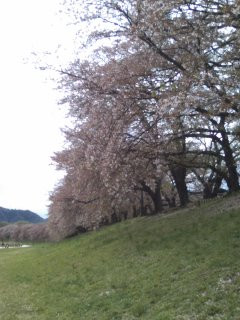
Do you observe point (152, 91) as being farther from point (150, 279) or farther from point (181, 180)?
point (181, 180)

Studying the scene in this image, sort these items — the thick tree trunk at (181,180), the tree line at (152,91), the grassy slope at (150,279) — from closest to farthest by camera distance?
the grassy slope at (150,279)
the tree line at (152,91)
the thick tree trunk at (181,180)

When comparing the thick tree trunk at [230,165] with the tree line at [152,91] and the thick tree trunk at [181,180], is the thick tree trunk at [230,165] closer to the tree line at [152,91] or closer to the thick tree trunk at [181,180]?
the tree line at [152,91]

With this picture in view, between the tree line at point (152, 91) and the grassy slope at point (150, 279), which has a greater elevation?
the tree line at point (152, 91)

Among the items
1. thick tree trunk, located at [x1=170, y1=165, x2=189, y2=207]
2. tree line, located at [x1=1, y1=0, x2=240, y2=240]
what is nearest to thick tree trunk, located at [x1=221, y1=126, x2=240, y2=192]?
tree line, located at [x1=1, y1=0, x2=240, y2=240]

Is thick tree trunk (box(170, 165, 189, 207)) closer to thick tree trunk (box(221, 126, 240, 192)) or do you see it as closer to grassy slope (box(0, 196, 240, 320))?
thick tree trunk (box(221, 126, 240, 192))

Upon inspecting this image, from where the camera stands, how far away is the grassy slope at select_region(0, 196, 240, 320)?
10281 millimetres

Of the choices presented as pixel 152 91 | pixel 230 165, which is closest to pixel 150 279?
pixel 152 91

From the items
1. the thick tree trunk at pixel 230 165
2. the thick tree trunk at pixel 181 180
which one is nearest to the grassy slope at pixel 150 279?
the thick tree trunk at pixel 230 165

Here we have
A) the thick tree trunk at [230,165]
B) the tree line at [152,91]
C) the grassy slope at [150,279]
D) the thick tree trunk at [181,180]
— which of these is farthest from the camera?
the thick tree trunk at [181,180]

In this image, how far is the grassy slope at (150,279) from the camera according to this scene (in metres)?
10.3

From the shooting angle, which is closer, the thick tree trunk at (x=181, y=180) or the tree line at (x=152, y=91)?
the tree line at (x=152, y=91)

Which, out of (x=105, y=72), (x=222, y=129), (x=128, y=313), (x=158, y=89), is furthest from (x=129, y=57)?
(x=128, y=313)

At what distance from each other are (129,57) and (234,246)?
9243 mm

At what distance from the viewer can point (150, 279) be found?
13.5 m
